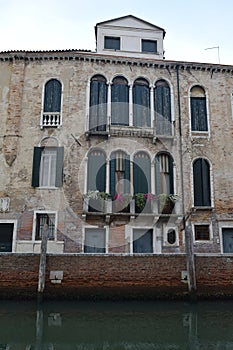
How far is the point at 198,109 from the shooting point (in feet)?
50.5

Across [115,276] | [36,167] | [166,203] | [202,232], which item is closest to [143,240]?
[166,203]

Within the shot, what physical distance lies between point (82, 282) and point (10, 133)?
696cm

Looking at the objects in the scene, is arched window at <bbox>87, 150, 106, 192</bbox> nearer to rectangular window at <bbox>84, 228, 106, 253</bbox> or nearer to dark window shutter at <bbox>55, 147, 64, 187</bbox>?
dark window shutter at <bbox>55, 147, 64, 187</bbox>

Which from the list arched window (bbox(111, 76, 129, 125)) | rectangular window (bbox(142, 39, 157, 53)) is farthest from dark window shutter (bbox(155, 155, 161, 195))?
rectangular window (bbox(142, 39, 157, 53))

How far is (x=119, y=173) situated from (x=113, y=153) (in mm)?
857

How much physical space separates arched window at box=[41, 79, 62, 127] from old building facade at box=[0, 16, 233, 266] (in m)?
0.04

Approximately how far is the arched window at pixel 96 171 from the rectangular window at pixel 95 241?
5.19ft

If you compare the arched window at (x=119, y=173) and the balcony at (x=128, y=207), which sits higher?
the arched window at (x=119, y=173)

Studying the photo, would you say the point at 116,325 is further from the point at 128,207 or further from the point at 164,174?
the point at 164,174

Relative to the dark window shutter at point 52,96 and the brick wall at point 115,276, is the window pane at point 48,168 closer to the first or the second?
the dark window shutter at point 52,96

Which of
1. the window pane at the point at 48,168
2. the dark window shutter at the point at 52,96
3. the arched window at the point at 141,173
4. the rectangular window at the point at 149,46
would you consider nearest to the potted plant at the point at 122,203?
the arched window at the point at 141,173

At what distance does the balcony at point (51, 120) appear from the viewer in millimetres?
14500

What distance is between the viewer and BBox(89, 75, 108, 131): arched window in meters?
14.6

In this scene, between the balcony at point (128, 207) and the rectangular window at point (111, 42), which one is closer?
the balcony at point (128, 207)
